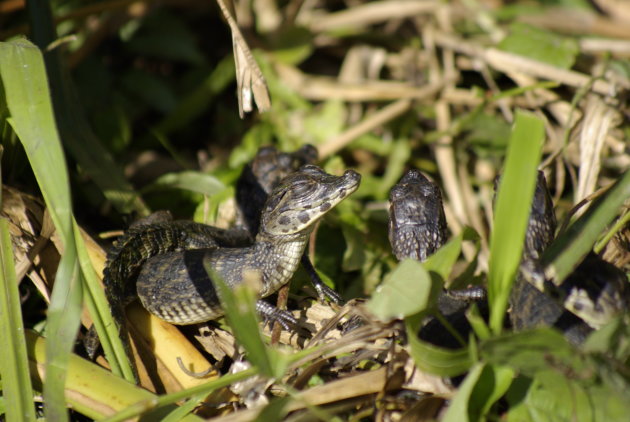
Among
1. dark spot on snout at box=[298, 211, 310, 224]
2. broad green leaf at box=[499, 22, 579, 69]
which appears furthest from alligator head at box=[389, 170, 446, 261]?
broad green leaf at box=[499, 22, 579, 69]

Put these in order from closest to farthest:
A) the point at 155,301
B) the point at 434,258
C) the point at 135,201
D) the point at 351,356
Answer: the point at 434,258 < the point at 351,356 < the point at 155,301 < the point at 135,201

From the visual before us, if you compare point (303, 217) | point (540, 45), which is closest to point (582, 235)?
point (303, 217)

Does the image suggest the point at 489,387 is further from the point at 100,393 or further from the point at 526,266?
the point at 100,393

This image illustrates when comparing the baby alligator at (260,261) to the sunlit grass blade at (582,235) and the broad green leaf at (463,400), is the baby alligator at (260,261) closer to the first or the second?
the sunlit grass blade at (582,235)

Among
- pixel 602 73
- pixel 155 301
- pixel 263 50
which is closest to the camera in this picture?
pixel 155 301

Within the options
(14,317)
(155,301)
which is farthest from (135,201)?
(14,317)

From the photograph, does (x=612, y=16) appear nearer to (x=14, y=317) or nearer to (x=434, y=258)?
(x=434, y=258)
